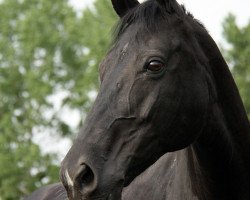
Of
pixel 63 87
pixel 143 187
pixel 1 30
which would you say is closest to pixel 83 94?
pixel 63 87

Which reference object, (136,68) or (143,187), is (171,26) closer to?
(136,68)

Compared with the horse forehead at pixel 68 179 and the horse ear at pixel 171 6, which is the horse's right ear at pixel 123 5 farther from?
the horse forehead at pixel 68 179

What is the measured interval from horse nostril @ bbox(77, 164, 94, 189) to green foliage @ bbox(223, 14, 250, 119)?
2629 centimetres

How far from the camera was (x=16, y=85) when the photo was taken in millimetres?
30547

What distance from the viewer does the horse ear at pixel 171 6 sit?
16.4ft

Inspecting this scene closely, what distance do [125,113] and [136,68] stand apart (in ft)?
1.07

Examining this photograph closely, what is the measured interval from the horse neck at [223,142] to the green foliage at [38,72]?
2141cm

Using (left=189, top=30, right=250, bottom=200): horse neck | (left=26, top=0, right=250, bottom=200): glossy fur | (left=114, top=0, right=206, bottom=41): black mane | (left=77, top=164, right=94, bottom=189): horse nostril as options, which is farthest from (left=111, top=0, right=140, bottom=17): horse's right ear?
(left=77, top=164, right=94, bottom=189): horse nostril

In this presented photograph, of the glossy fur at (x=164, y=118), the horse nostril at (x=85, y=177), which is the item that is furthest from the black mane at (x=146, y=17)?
the horse nostril at (x=85, y=177)

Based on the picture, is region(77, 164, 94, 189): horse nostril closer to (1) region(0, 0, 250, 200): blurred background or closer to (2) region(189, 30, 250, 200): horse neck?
(2) region(189, 30, 250, 200): horse neck

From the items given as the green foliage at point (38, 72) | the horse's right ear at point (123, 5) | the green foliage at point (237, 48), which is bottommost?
the green foliage at point (237, 48)

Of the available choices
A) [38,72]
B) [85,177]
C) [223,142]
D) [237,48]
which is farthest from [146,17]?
[237,48]

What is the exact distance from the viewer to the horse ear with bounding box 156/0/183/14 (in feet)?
16.4

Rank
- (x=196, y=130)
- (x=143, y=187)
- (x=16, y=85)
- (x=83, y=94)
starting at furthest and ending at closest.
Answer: (x=16, y=85), (x=83, y=94), (x=143, y=187), (x=196, y=130)
